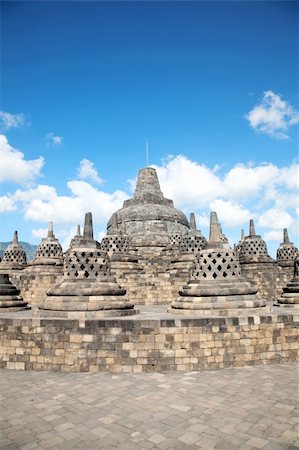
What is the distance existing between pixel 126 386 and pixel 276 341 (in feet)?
13.5

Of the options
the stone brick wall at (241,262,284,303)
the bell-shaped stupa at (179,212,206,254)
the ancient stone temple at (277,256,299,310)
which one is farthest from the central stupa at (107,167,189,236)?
the ancient stone temple at (277,256,299,310)

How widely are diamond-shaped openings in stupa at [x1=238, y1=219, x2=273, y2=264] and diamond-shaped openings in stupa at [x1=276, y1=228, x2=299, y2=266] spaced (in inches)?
156

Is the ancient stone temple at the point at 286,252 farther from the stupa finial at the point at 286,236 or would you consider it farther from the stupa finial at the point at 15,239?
the stupa finial at the point at 15,239

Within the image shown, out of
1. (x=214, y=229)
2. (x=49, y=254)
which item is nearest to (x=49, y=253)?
(x=49, y=254)

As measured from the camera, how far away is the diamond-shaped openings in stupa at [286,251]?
24.5m

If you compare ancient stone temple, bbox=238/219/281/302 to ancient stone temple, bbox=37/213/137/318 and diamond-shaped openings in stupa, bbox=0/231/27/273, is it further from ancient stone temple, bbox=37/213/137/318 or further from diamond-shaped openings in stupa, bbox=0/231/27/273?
diamond-shaped openings in stupa, bbox=0/231/27/273

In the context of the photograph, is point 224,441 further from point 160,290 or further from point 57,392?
point 160,290

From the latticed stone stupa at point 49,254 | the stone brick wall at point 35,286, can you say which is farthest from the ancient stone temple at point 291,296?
the latticed stone stupa at point 49,254

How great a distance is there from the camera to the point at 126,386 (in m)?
7.07

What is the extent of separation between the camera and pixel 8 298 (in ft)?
40.3

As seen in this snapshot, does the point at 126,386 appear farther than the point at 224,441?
Yes

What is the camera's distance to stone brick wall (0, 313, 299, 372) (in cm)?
824

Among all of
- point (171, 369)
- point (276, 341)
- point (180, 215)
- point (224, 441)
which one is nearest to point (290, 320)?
point (276, 341)

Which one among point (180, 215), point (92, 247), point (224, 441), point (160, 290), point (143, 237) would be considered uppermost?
point (180, 215)
